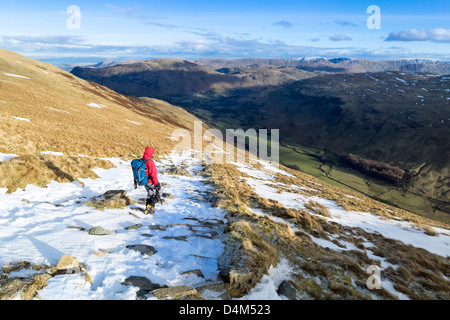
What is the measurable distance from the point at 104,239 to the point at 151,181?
3.44 m

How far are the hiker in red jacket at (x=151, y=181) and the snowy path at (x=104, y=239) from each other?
631 millimetres

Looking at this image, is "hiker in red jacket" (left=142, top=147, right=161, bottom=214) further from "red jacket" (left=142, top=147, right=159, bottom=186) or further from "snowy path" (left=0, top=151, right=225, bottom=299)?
"snowy path" (left=0, top=151, right=225, bottom=299)

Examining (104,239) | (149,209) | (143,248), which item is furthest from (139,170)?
(143,248)

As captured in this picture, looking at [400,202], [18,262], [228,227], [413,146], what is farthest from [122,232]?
[413,146]

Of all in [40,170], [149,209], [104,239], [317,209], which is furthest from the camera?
[317,209]

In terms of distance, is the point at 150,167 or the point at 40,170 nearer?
the point at 150,167

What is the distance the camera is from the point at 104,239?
7.63m

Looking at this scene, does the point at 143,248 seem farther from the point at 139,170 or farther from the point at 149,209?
the point at 149,209

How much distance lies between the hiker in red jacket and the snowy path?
63 centimetres

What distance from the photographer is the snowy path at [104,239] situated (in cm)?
545

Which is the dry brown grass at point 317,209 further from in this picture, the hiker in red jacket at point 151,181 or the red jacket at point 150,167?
the red jacket at point 150,167

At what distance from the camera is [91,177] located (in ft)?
50.1

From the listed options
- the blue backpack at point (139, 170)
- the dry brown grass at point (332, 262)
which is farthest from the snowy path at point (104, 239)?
the blue backpack at point (139, 170)
